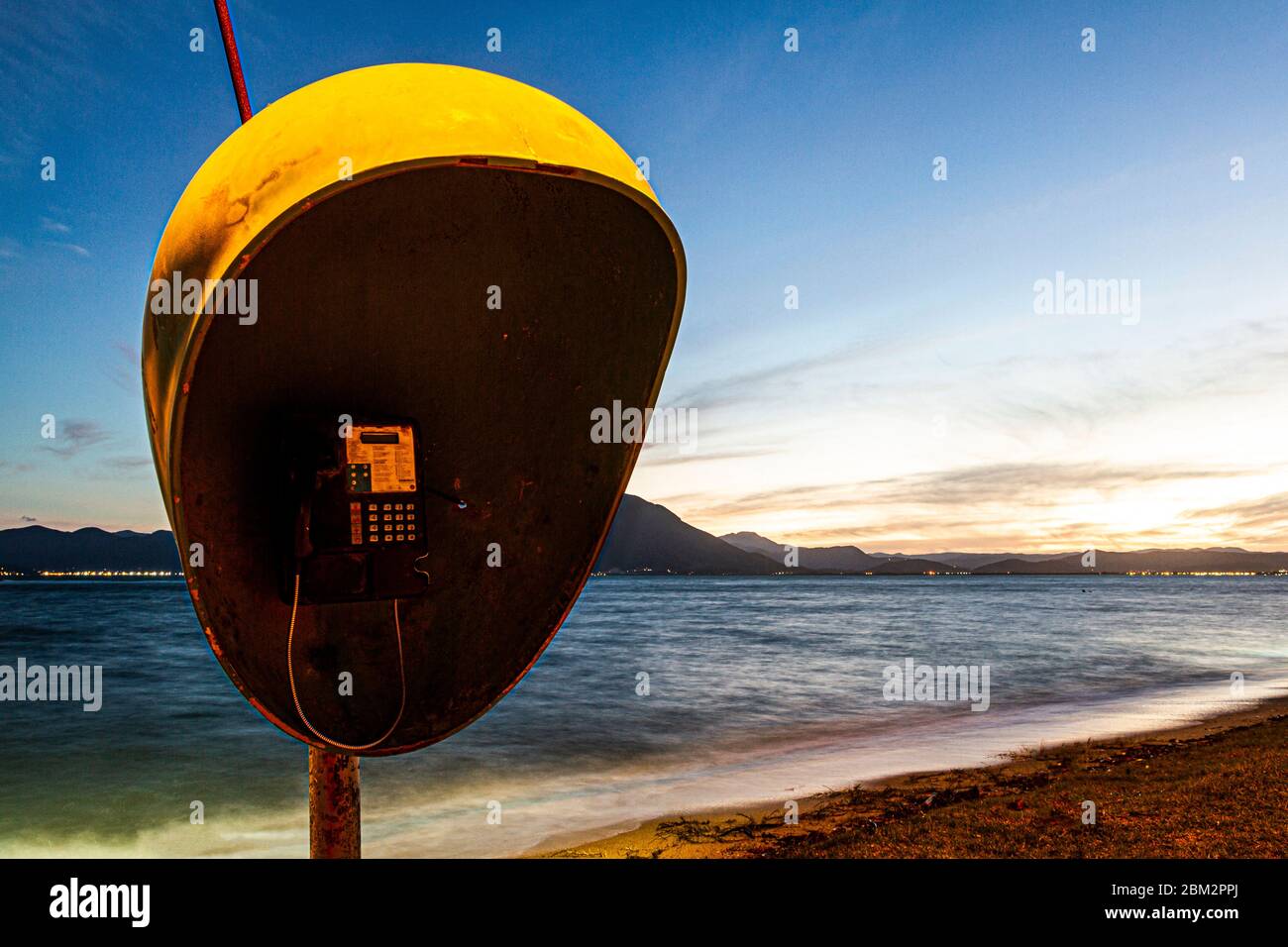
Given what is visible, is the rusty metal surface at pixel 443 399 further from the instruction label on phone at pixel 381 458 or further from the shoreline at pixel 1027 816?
the shoreline at pixel 1027 816

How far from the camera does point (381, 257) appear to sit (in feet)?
5.41

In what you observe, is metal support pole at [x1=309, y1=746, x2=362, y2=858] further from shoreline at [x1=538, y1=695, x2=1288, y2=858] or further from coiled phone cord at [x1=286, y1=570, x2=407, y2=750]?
shoreline at [x1=538, y1=695, x2=1288, y2=858]

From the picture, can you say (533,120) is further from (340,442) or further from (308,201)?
(340,442)

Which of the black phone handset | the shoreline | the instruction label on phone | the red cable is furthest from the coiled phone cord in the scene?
the shoreline

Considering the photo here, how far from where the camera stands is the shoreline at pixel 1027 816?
4.33m

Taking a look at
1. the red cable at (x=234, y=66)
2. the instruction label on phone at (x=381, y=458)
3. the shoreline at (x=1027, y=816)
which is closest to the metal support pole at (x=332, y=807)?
the instruction label on phone at (x=381, y=458)

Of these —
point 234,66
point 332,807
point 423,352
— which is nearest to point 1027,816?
point 332,807

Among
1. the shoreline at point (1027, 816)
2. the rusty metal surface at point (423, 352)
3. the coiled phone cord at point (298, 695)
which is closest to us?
the rusty metal surface at point (423, 352)

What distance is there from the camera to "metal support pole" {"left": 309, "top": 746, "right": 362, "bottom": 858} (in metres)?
1.60

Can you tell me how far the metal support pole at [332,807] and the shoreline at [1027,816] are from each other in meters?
3.67
